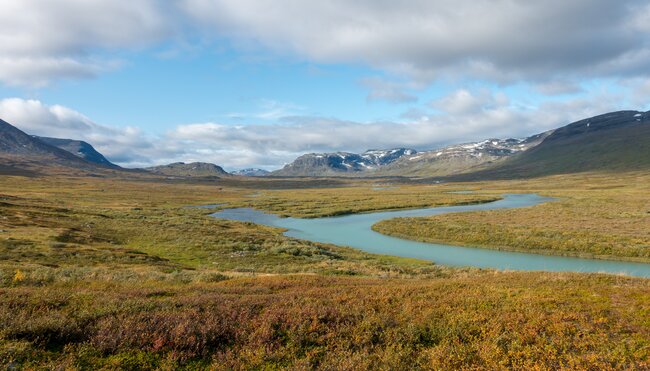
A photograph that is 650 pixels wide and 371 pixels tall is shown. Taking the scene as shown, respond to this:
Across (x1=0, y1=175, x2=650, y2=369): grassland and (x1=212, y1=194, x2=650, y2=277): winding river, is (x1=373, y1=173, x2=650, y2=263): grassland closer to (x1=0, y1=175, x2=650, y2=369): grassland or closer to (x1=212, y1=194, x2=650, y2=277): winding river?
(x1=212, y1=194, x2=650, y2=277): winding river

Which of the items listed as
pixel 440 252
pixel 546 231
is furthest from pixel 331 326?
pixel 546 231

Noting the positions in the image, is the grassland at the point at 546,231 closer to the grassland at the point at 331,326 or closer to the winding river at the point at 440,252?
the winding river at the point at 440,252

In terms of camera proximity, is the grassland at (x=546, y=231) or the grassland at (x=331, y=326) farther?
the grassland at (x=546, y=231)

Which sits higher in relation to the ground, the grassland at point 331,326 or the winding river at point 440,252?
the grassland at point 331,326

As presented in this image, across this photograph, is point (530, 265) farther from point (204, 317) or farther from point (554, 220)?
point (204, 317)

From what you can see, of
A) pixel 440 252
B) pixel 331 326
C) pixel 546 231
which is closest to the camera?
pixel 331 326

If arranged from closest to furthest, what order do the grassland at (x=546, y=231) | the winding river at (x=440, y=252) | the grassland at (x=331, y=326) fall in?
the grassland at (x=331, y=326), the winding river at (x=440, y=252), the grassland at (x=546, y=231)

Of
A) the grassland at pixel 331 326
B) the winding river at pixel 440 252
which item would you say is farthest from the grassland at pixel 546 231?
the grassland at pixel 331 326

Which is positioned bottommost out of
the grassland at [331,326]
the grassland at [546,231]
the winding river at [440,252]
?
the winding river at [440,252]

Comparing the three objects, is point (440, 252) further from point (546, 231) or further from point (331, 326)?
point (331, 326)

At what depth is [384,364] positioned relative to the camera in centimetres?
977

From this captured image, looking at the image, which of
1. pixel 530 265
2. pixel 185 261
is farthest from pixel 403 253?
pixel 185 261

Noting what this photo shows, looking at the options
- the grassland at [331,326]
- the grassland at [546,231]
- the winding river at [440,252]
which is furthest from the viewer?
the grassland at [546,231]

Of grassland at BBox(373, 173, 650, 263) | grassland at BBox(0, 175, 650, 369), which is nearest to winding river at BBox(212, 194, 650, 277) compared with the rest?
grassland at BBox(373, 173, 650, 263)
